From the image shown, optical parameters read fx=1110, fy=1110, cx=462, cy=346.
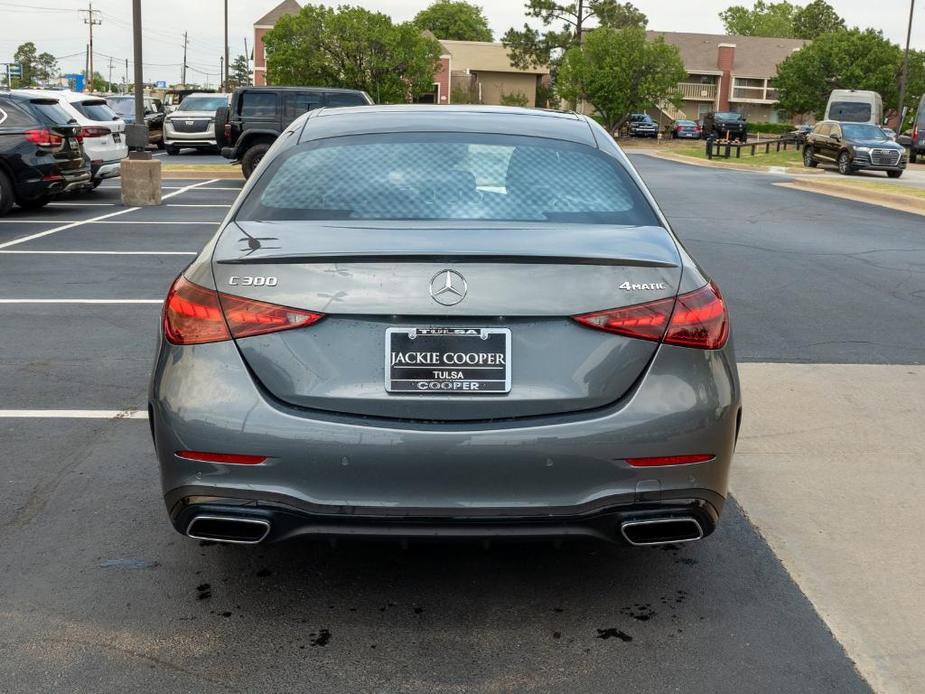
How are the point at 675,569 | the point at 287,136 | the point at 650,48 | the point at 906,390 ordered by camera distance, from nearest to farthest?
1. the point at 675,569
2. the point at 287,136
3. the point at 906,390
4. the point at 650,48

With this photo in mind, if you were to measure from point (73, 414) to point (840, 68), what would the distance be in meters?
76.0

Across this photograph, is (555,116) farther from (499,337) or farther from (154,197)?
(154,197)

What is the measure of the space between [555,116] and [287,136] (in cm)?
117

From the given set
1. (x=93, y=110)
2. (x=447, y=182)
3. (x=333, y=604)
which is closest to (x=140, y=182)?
(x=93, y=110)

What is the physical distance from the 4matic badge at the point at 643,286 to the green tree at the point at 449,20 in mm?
119937

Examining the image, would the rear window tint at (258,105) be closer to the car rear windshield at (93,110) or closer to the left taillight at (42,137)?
the car rear windshield at (93,110)

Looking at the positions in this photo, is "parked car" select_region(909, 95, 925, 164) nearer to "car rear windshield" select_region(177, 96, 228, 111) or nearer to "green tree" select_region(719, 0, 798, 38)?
"car rear windshield" select_region(177, 96, 228, 111)

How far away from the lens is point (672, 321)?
3410mm

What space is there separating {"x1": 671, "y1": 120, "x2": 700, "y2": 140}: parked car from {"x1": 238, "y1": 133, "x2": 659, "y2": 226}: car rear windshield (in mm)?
69828

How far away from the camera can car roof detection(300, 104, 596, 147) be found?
14.5 feet

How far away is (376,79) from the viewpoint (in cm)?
4850

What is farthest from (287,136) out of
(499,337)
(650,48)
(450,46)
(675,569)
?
(450,46)

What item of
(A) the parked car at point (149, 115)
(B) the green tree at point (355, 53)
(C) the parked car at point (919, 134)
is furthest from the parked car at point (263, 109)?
(C) the parked car at point (919, 134)

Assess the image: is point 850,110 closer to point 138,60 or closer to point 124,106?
point 124,106
